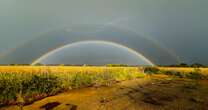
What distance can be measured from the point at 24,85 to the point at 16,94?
1544 millimetres

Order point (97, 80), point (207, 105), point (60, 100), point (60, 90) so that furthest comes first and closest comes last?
1. point (97, 80)
2. point (60, 90)
3. point (60, 100)
4. point (207, 105)

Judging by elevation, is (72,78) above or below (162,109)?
above

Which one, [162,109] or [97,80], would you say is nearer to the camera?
[162,109]

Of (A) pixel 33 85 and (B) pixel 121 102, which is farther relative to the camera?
(A) pixel 33 85

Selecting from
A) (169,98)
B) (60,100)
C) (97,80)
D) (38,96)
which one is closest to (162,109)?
(169,98)

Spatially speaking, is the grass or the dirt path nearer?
the dirt path

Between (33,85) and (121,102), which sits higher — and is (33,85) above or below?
above

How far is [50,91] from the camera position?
58.5ft

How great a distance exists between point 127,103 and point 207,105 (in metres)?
3.66

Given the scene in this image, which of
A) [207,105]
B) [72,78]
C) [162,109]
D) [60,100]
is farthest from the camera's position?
[72,78]

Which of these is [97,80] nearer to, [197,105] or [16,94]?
[16,94]

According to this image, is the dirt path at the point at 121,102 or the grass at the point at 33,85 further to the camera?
the grass at the point at 33,85

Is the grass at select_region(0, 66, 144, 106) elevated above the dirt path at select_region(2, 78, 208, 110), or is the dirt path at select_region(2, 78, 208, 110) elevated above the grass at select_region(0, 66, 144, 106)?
the grass at select_region(0, 66, 144, 106)

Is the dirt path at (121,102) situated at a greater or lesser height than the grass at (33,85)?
lesser
